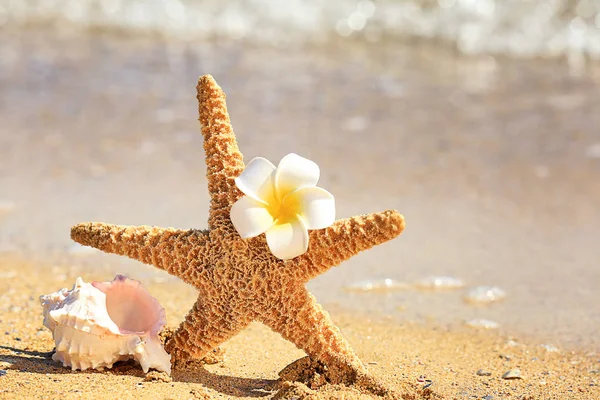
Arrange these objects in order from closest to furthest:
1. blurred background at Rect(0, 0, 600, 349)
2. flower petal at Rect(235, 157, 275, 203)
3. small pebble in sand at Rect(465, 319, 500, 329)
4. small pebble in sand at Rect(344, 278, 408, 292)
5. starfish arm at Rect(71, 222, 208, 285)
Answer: flower petal at Rect(235, 157, 275, 203) → starfish arm at Rect(71, 222, 208, 285) → small pebble in sand at Rect(465, 319, 500, 329) → small pebble in sand at Rect(344, 278, 408, 292) → blurred background at Rect(0, 0, 600, 349)

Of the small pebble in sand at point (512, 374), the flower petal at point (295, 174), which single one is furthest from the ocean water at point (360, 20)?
the flower petal at point (295, 174)

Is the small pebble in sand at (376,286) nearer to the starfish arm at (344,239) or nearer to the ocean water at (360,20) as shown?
the starfish arm at (344,239)

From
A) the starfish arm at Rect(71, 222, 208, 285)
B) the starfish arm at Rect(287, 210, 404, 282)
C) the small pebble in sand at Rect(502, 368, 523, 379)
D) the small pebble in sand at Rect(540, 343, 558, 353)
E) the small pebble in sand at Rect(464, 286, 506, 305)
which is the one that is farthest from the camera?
the small pebble in sand at Rect(464, 286, 506, 305)

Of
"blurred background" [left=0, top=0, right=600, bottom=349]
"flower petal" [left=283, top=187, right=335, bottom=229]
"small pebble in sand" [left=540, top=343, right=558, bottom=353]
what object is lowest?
"small pebble in sand" [left=540, top=343, right=558, bottom=353]

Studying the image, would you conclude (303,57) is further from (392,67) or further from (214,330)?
(214,330)

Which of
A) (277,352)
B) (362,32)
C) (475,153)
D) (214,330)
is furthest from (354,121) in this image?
(214,330)

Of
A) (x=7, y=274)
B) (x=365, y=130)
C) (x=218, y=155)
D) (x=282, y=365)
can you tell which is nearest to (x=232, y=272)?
(x=218, y=155)

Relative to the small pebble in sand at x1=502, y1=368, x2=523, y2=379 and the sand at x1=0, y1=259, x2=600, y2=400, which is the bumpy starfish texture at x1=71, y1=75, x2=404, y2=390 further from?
the small pebble in sand at x1=502, y1=368, x2=523, y2=379

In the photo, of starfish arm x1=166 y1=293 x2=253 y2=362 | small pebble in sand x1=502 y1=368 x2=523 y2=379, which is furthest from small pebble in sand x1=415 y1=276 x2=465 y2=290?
starfish arm x1=166 y1=293 x2=253 y2=362
